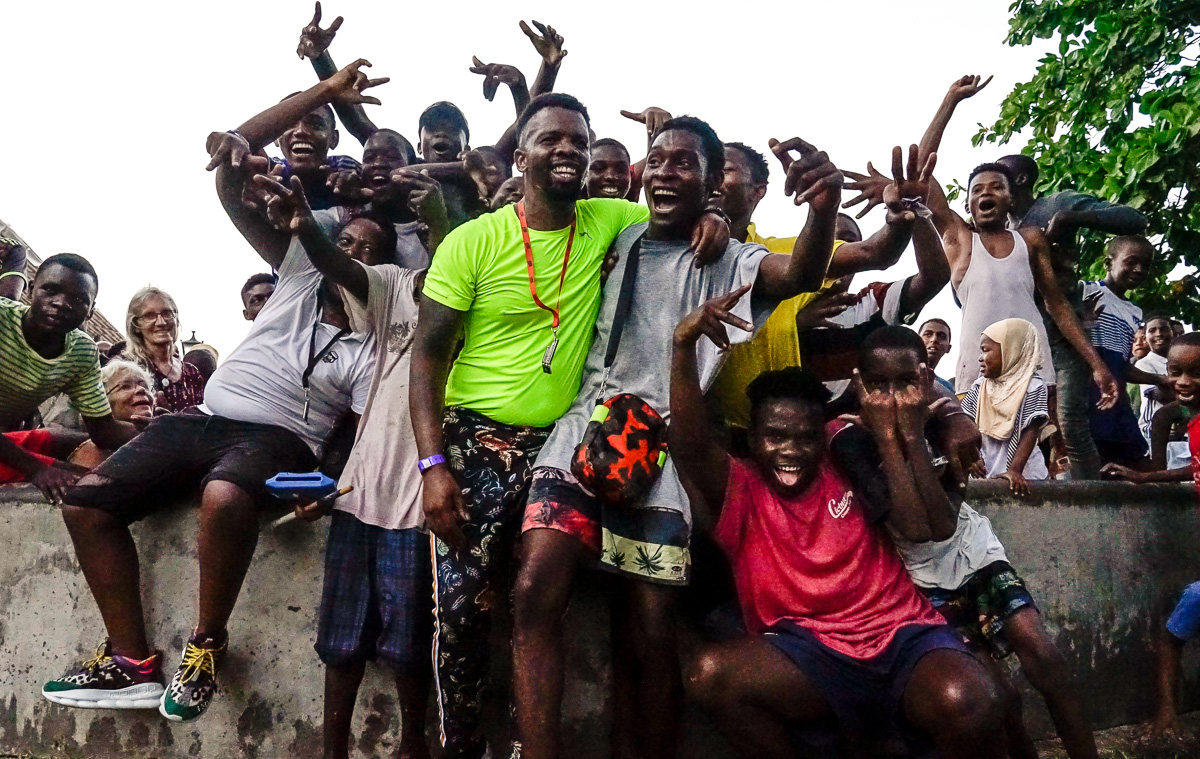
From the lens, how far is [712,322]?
2.81 metres

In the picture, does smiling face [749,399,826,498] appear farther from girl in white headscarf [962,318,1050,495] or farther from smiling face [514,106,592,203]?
girl in white headscarf [962,318,1050,495]

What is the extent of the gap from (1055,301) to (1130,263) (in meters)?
1.46

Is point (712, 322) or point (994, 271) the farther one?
point (994, 271)

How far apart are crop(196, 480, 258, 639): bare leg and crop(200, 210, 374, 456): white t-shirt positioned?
0.36 m

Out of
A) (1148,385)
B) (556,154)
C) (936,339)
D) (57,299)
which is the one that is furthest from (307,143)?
(1148,385)

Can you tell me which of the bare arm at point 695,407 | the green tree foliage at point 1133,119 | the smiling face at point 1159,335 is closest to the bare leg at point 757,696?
the bare arm at point 695,407

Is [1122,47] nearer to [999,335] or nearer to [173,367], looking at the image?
[999,335]

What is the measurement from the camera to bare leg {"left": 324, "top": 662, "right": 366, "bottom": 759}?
3.30 meters

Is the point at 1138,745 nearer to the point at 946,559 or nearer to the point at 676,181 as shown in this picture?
the point at 946,559

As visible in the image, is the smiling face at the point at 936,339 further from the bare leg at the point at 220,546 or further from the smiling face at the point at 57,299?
the smiling face at the point at 57,299

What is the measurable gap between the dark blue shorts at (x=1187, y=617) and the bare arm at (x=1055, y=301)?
1.09 meters

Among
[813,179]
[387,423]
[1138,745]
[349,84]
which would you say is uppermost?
[349,84]

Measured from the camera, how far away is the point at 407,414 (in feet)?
11.4

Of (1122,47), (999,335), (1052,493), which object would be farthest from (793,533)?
(1122,47)
